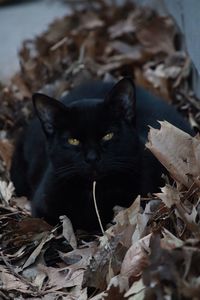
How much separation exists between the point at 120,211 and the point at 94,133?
374 millimetres

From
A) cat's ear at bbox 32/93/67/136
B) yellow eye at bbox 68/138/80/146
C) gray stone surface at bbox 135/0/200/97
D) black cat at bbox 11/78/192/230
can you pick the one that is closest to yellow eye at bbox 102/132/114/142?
black cat at bbox 11/78/192/230

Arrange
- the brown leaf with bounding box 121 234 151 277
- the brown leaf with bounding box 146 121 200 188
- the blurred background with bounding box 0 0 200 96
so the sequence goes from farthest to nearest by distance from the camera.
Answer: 1. the blurred background with bounding box 0 0 200 96
2. the brown leaf with bounding box 146 121 200 188
3. the brown leaf with bounding box 121 234 151 277

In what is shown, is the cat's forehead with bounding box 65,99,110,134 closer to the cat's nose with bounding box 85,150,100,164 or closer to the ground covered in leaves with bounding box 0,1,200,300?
the cat's nose with bounding box 85,150,100,164

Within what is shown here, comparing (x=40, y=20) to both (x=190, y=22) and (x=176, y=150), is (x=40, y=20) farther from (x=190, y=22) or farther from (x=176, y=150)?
(x=176, y=150)

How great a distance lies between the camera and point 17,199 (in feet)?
14.3

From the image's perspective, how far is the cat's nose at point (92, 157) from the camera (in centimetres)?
355

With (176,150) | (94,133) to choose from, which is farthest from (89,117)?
(176,150)

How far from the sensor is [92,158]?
140 inches

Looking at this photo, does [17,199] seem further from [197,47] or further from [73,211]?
[197,47]

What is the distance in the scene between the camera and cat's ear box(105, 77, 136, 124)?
12.0 ft

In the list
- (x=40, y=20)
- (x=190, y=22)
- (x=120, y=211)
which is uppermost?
(x=190, y=22)

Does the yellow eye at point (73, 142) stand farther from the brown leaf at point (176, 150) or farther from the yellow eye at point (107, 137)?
the brown leaf at point (176, 150)

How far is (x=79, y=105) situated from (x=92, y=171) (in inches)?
13.2

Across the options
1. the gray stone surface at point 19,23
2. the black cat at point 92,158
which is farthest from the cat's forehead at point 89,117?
the gray stone surface at point 19,23
